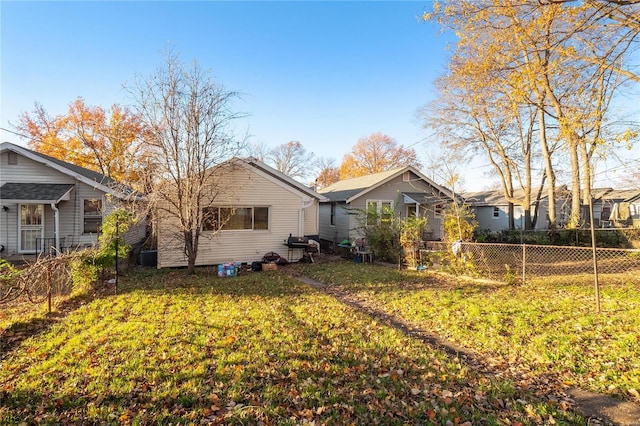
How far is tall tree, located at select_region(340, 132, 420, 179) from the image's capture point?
44.6 m

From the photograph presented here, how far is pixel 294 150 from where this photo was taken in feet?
159

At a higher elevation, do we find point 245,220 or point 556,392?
point 245,220

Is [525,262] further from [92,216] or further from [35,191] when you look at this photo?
[35,191]

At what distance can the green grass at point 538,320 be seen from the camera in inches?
163

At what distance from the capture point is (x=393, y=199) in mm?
19844

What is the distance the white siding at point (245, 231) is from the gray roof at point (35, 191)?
431 cm

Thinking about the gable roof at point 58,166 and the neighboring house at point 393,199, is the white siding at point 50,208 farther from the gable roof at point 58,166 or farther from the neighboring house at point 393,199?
the neighboring house at point 393,199

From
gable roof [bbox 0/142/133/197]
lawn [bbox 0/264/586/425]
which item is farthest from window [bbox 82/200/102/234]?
lawn [bbox 0/264/586/425]

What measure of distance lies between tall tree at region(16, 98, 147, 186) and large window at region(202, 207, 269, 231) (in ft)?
55.7

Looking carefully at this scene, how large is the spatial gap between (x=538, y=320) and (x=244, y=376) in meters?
5.42

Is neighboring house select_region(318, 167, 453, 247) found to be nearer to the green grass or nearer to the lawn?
the green grass

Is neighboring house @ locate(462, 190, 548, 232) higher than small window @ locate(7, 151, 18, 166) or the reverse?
the reverse

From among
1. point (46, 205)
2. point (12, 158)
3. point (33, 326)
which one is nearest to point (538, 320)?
point (33, 326)

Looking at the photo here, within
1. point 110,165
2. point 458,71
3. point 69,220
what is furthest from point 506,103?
point 110,165
